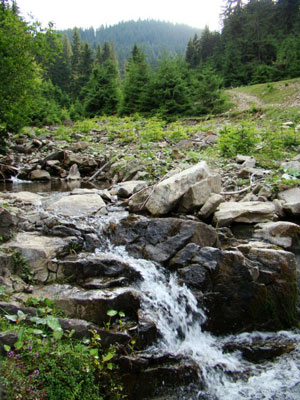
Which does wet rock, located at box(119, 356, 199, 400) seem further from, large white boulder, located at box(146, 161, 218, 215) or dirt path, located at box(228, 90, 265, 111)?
dirt path, located at box(228, 90, 265, 111)

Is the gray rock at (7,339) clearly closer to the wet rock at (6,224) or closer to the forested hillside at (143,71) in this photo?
the wet rock at (6,224)

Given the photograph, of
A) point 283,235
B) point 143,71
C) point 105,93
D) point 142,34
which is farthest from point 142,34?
point 283,235

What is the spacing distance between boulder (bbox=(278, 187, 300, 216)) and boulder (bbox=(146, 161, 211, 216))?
2.35 m

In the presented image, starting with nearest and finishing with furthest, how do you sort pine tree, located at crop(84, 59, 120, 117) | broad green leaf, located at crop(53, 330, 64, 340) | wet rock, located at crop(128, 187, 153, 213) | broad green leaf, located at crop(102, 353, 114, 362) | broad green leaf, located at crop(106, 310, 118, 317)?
broad green leaf, located at crop(53, 330, 64, 340) → broad green leaf, located at crop(102, 353, 114, 362) → broad green leaf, located at crop(106, 310, 118, 317) → wet rock, located at crop(128, 187, 153, 213) → pine tree, located at crop(84, 59, 120, 117)

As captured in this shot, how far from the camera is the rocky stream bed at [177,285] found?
134 inches

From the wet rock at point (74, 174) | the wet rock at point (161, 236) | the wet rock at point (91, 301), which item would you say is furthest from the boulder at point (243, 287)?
the wet rock at point (74, 174)

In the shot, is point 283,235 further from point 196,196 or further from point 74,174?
point 74,174

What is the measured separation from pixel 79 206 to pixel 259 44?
137ft

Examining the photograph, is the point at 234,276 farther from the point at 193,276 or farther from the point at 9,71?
the point at 9,71

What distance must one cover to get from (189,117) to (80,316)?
21645 millimetres

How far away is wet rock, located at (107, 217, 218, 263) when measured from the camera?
505cm

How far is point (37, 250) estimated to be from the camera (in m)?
4.29

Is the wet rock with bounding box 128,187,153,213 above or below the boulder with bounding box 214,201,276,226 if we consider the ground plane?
above

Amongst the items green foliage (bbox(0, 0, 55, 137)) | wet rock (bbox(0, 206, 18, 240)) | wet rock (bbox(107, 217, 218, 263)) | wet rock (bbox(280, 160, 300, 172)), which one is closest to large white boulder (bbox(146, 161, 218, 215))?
wet rock (bbox(107, 217, 218, 263))
